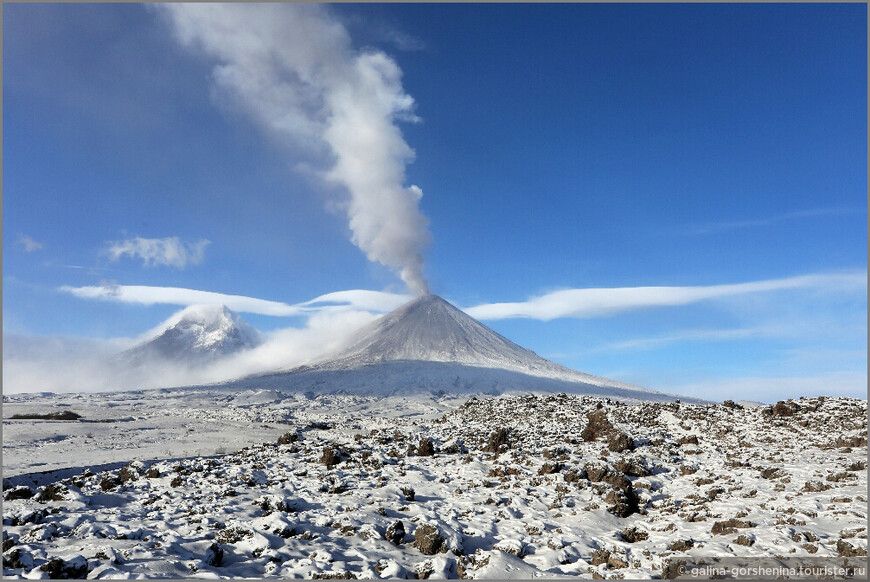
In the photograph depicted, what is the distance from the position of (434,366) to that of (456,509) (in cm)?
5999

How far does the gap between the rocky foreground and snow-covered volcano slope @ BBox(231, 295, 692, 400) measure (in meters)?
41.1

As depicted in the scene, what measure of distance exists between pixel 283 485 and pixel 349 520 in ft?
14.1

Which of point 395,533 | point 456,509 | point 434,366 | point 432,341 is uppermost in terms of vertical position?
point 432,341

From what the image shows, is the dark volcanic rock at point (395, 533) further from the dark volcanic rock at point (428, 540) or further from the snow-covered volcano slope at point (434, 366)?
the snow-covered volcano slope at point (434, 366)

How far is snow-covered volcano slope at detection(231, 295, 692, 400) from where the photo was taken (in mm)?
63094

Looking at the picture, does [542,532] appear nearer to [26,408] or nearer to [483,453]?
[483,453]

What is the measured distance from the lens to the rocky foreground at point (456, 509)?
8688 mm

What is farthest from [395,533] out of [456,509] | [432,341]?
[432,341]

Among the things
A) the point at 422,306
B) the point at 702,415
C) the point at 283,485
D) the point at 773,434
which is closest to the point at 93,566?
the point at 283,485

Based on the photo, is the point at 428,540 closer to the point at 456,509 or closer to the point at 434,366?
the point at 456,509

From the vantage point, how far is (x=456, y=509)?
12.9 meters

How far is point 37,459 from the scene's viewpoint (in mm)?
17859

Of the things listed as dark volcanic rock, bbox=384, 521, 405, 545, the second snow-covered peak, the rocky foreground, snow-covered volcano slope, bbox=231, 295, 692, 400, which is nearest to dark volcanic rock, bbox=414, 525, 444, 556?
the rocky foreground

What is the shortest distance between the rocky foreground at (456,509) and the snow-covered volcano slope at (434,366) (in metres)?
41.1
